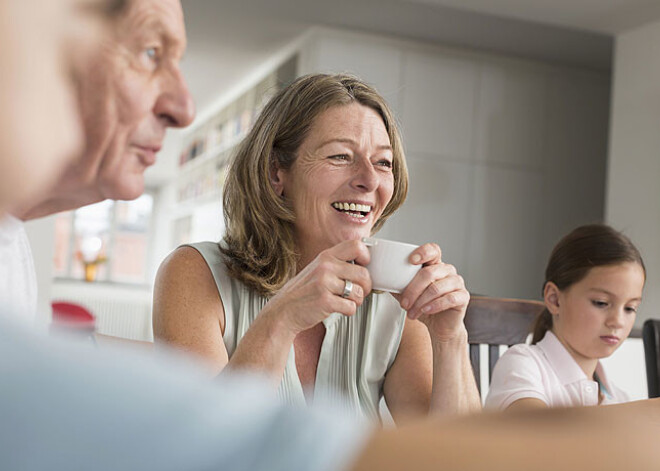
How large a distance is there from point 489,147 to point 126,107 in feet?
19.4

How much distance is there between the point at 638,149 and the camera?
200 inches

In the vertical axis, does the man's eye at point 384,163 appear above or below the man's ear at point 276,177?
above

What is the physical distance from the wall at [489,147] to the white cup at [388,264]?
4.79 meters

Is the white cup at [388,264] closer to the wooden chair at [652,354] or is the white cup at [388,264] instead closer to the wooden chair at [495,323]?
the wooden chair at [495,323]

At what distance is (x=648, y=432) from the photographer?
146 millimetres

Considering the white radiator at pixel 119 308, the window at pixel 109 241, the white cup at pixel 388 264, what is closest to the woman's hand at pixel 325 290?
the white cup at pixel 388 264

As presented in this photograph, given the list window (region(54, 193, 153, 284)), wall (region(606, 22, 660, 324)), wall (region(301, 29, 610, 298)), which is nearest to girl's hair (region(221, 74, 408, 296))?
wall (region(606, 22, 660, 324))

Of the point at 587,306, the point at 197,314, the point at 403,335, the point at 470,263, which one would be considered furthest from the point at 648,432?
the point at 470,263

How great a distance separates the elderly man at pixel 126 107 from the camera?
240 millimetres

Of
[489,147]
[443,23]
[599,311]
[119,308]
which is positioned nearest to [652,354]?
[599,311]

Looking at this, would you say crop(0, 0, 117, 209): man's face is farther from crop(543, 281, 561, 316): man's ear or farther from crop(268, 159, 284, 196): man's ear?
crop(543, 281, 561, 316): man's ear

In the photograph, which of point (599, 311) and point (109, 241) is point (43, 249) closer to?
point (599, 311)

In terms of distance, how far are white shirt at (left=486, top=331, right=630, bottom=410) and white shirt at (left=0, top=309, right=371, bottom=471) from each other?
34.1 inches

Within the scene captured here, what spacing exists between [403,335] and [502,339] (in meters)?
0.24
